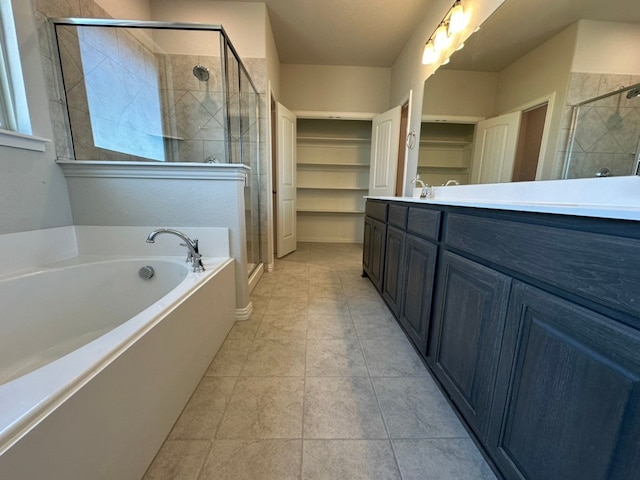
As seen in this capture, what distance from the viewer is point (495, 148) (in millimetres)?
1513

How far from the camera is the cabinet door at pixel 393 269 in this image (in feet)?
5.42

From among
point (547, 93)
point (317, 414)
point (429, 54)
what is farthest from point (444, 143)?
point (317, 414)

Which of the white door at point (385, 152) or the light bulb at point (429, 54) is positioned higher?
the light bulb at point (429, 54)

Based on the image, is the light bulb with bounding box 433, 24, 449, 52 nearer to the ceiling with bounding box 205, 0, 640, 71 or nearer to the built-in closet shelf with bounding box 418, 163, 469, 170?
the ceiling with bounding box 205, 0, 640, 71

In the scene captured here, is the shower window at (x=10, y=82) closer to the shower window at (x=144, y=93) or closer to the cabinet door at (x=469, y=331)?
the shower window at (x=144, y=93)

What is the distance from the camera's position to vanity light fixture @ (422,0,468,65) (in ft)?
5.95

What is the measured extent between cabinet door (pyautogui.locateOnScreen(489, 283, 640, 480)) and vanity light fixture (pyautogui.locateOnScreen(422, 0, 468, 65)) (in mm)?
2008

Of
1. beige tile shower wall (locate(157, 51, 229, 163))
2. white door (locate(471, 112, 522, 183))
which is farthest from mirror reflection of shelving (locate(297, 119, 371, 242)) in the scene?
white door (locate(471, 112, 522, 183))

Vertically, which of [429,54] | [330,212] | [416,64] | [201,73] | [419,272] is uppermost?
[416,64]

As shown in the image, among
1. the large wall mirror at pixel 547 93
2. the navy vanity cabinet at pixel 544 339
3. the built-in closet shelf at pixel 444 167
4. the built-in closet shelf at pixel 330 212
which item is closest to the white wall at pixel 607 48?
the large wall mirror at pixel 547 93

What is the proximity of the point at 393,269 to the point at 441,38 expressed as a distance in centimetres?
189

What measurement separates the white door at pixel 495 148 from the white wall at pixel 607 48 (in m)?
0.34

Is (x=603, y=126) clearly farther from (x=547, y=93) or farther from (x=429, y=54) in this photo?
(x=429, y=54)

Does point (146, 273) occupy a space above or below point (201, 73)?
below
